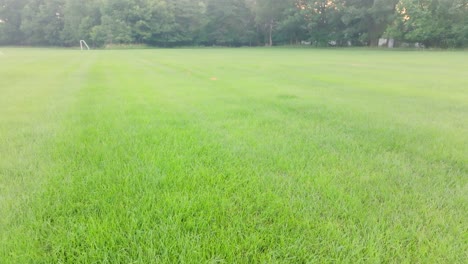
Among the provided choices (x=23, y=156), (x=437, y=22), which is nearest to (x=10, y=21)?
(x=23, y=156)

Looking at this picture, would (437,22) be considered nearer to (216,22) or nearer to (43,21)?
(216,22)

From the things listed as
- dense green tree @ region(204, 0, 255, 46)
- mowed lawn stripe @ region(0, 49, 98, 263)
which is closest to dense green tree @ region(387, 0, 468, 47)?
dense green tree @ region(204, 0, 255, 46)

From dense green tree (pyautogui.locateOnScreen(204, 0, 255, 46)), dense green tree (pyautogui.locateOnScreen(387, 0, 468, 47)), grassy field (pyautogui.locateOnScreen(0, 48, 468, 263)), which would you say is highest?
dense green tree (pyautogui.locateOnScreen(204, 0, 255, 46))

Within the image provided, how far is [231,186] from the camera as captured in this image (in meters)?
2.08

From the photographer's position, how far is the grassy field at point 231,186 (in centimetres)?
148

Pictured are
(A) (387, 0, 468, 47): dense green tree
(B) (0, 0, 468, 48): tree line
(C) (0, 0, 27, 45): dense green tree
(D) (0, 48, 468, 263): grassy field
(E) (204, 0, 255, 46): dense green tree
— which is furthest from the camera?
(C) (0, 0, 27, 45): dense green tree

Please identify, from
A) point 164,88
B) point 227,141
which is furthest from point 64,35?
point 227,141

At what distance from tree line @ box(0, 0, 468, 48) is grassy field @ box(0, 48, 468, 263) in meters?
37.9

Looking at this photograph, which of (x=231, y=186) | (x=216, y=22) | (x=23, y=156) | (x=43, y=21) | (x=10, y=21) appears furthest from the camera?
(x=10, y=21)

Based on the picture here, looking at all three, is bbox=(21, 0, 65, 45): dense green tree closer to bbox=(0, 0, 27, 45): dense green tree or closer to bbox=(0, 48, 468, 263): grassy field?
bbox=(0, 0, 27, 45): dense green tree

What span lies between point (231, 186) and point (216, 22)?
57949mm

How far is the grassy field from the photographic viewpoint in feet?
4.85

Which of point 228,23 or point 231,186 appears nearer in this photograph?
point 231,186

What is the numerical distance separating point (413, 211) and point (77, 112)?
484 centimetres
